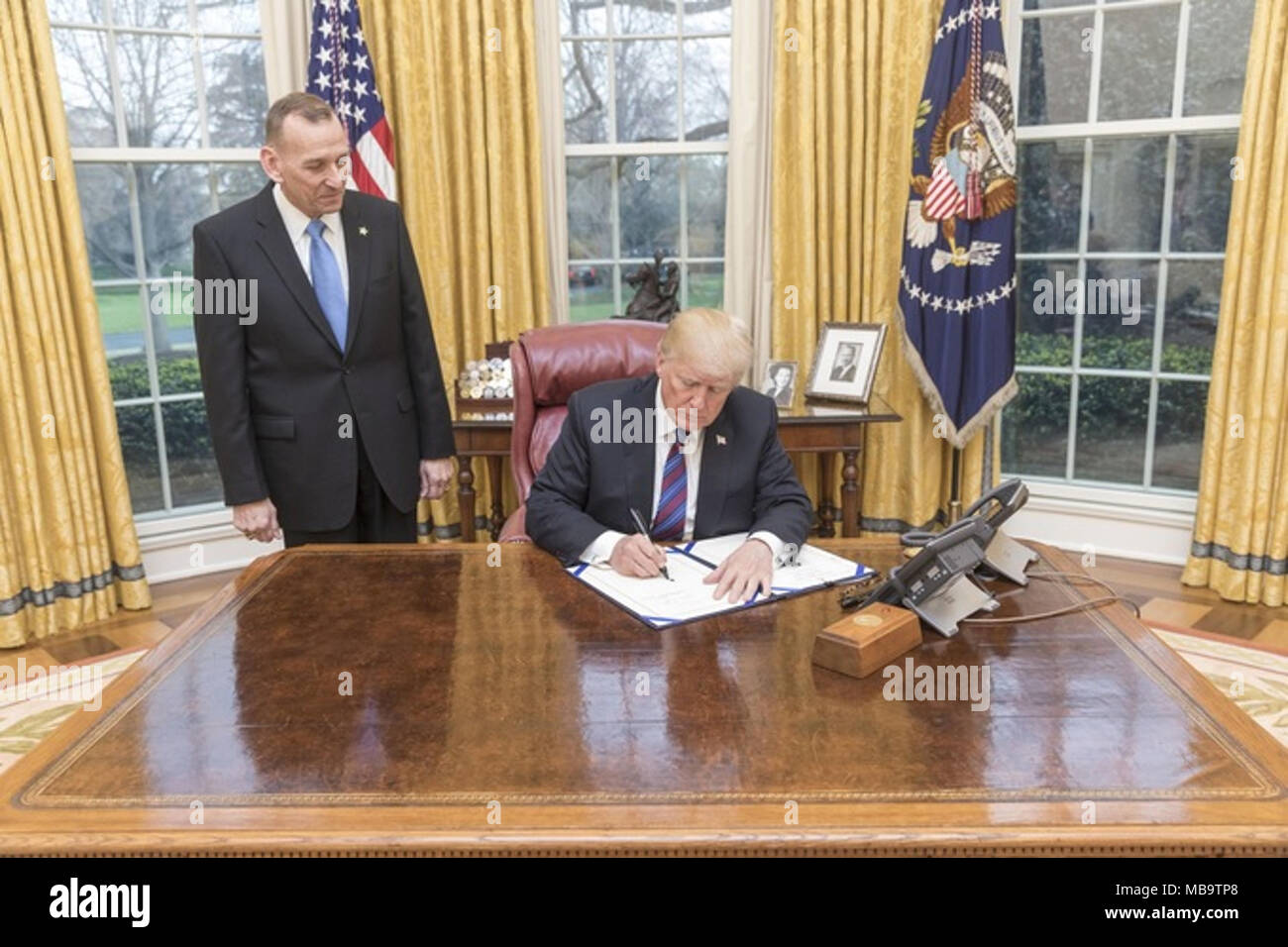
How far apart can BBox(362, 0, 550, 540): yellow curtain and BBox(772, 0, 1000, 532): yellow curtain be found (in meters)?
1.03

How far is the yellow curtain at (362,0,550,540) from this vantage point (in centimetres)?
416

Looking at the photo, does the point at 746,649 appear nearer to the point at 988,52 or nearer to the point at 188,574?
the point at 988,52

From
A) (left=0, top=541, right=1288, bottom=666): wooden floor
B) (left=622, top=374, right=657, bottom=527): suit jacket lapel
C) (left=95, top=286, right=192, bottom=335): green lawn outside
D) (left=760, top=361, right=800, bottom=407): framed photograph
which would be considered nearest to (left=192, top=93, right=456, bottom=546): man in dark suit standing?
(left=622, top=374, right=657, bottom=527): suit jacket lapel

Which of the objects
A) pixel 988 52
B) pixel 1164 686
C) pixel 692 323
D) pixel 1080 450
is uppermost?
pixel 988 52

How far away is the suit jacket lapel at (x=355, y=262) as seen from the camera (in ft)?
8.59

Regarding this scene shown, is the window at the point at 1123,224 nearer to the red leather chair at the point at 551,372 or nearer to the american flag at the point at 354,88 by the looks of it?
the red leather chair at the point at 551,372

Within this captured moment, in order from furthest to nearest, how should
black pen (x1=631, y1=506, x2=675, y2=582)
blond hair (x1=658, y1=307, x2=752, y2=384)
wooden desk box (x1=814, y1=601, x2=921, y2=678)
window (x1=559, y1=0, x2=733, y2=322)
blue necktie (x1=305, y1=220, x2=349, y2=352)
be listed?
window (x1=559, y1=0, x2=733, y2=322)
blue necktie (x1=305, y1=220, x2=349, y2=352)
blond hair (x1=658, y1=307, x2=752, y2=384)
black pen (x1=631, y1=506, x2=675, y2=582)
wooden desk box (x1=814, y1=601, x2=921, y2=678)

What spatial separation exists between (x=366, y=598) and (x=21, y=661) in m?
2.36

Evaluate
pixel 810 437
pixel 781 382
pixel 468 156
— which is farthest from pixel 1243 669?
pixel 468 156

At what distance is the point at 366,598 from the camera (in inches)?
74.7

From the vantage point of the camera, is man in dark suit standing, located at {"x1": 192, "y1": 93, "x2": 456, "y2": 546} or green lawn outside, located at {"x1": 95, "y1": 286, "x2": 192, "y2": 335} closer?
man in dark suit standing, located at {"x1": 192, "y1": 93, "x2": 456, "y2": 546}

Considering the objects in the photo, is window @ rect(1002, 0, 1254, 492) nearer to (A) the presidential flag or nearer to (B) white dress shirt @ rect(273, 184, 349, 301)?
(A) the presidential flag

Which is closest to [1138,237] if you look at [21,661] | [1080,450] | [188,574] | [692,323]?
[1080,450]

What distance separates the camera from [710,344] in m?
2.07
